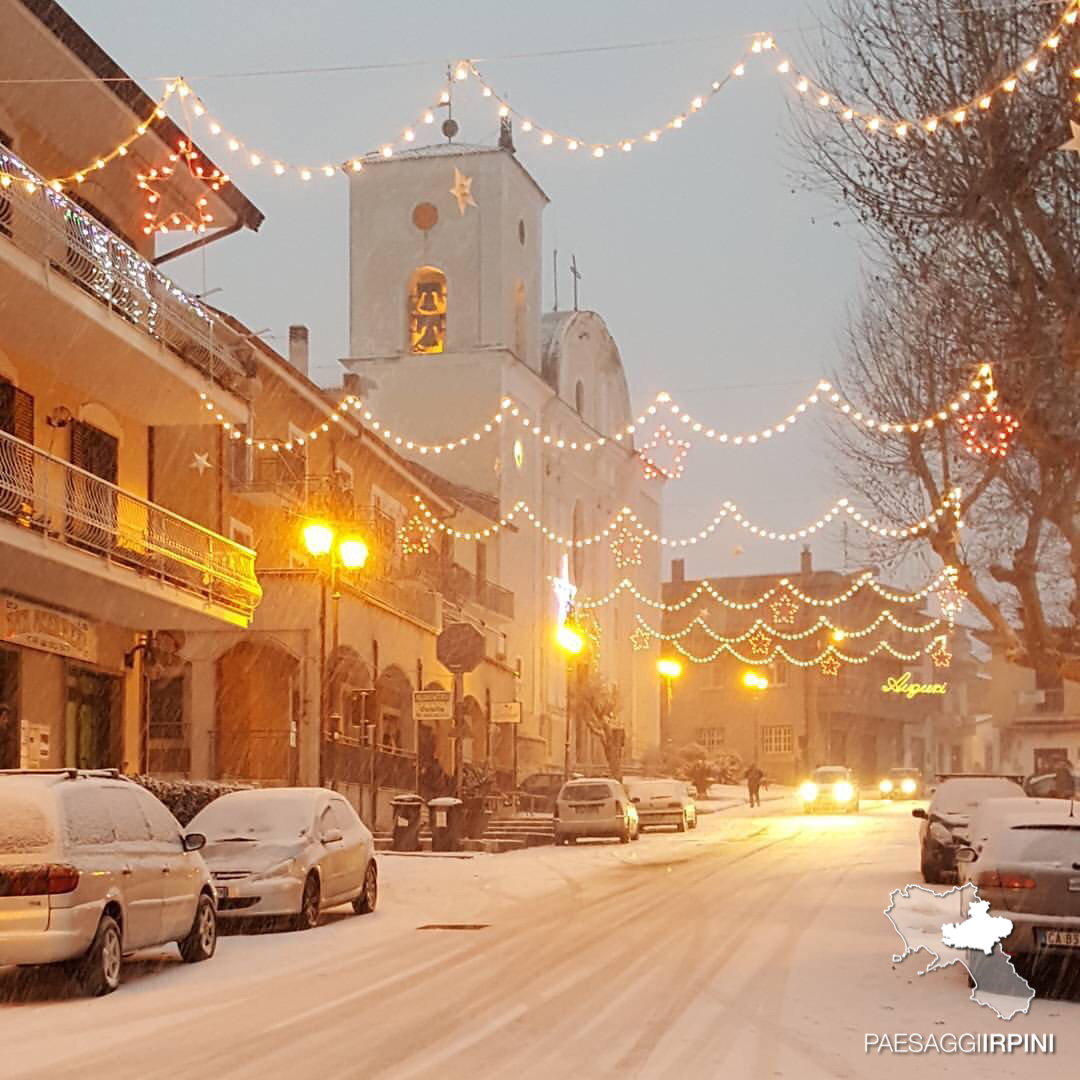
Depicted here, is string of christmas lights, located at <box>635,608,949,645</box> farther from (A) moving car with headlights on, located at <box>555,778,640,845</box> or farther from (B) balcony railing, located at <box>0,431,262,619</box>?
(B) balcony railing, located at <box>0,431,262,619</box>

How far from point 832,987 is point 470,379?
46533 mm

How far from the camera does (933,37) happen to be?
21.1 metres

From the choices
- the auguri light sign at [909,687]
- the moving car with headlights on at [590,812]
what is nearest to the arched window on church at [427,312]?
the moving car with headlights on at [590,812]

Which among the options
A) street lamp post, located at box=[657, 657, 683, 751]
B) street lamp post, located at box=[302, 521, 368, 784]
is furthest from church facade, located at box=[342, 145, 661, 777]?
street lamp post, located at box=[302, 521, 368, 784]

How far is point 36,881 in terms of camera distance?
41.0 ft

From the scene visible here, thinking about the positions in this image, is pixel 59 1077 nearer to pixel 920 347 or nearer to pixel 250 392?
pixel 250 392

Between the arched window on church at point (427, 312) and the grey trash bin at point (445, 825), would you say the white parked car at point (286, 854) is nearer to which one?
the grey trash bin at point (445, 825)

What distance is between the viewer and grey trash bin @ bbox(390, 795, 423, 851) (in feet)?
104

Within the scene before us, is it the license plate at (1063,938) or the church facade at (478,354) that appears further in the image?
the church facade at (478,354)

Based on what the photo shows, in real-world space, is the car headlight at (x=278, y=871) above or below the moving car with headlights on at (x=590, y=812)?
above

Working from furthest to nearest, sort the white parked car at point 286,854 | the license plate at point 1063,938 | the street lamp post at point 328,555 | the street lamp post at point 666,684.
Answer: the street lamp post at point 666,684, the street lamp post at point 328,555, the white parked car at point 286,854, the license plate at point 1063,938

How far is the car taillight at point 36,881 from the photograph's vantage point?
40.9ft

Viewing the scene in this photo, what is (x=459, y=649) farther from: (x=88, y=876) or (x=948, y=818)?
(x=88, y=876)

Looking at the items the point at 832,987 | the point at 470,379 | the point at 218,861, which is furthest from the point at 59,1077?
the point at 470,379
